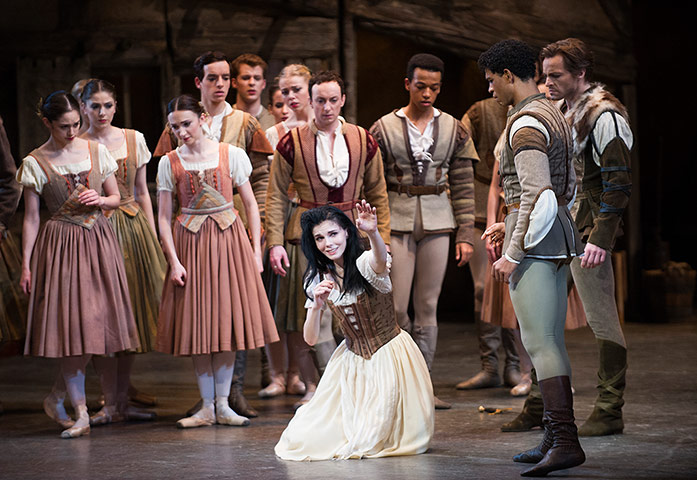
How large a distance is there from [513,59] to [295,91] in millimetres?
1989

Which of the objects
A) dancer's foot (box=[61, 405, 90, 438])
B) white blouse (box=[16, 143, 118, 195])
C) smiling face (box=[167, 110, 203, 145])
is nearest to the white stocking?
dancer's foot (box=[61, 405, 90, 438])

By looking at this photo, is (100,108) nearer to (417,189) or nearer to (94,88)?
(94,88)

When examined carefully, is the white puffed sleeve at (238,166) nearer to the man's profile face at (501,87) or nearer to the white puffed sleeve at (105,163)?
the white puffed sleeve at (105,163)

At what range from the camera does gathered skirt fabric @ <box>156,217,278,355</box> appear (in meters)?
4.52

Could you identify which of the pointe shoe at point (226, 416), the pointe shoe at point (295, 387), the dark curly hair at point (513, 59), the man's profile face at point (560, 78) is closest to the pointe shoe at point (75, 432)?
the pointe shoe at point (226, 416)

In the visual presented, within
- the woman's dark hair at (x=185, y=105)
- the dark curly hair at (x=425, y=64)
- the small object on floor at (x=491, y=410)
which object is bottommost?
the small object on floor at (x=491, y=410)

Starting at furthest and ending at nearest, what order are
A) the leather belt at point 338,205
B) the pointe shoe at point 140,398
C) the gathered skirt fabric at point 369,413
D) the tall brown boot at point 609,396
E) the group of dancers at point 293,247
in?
the pointe shoe at point 140,398, the leather belt at point 338,205, the tall brown boot at point 609,396, the gathered skirt fabric at point 369,413, the group of dancers at point 293,247

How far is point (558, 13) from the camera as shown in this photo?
26.2 ft

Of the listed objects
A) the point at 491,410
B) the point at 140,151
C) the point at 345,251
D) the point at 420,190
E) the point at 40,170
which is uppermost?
the point at 140,151

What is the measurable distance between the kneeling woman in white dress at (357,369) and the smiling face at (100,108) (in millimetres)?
1490

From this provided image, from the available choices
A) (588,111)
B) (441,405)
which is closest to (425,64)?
(588,111)

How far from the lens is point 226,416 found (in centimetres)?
457

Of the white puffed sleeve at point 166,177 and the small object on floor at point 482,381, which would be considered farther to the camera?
the small object on floor at point 482,381

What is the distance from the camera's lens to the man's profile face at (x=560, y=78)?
398 centimetres
